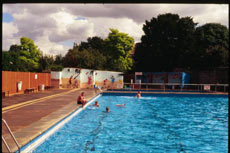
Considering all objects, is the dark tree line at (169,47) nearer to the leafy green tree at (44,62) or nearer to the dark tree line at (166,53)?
the dark tree line at (166,53)

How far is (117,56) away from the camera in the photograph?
54.9 metres

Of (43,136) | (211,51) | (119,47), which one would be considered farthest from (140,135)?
(119,47)

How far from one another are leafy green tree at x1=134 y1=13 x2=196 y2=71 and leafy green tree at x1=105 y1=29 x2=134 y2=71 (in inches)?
528

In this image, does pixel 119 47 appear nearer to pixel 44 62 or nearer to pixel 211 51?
pixel 44 62

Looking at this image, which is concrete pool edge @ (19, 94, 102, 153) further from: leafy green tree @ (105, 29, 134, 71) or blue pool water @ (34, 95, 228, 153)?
leafy green tree @ (105, 29, 134, 71)

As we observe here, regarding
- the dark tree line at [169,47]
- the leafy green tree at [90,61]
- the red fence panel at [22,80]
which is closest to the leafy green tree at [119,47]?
the leafy green tree at [90,61]

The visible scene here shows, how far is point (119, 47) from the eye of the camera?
54062mm

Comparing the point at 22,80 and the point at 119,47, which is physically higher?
the point at 119,47

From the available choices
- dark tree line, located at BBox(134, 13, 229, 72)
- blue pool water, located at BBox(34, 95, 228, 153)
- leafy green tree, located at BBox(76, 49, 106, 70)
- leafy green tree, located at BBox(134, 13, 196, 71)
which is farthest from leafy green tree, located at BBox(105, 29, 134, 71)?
blue pool water, located at BBox(34, 95, 228, 153)

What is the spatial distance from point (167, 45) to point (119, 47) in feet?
56.6

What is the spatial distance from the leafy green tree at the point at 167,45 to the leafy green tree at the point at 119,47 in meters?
13.4

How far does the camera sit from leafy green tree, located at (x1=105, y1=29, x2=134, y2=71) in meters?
54.2

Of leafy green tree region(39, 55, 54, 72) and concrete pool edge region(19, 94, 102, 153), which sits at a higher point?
leafy green tree region(39, 55, 54, 72)

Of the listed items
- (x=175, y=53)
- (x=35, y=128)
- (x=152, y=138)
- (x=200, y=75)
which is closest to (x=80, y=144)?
(x=35, y=128)
